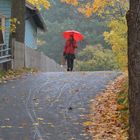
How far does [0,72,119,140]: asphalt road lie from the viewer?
9.77 metres

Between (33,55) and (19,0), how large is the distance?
515 cm

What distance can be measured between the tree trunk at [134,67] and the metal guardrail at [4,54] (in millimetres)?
13411

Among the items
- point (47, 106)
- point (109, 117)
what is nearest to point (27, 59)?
point (47, 106)

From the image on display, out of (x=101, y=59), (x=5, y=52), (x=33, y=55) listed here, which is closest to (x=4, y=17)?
(x=33, y=55)

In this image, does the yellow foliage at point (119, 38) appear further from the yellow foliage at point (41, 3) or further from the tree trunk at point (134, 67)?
the yellow foliage at point (41, 3)

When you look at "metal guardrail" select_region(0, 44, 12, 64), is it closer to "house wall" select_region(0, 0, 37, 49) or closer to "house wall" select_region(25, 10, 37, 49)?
"house wall" select_region(0, 0, 37, 49)

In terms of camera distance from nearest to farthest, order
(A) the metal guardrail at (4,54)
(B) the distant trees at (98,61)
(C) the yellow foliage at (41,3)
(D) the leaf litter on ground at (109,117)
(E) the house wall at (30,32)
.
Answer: (D) the leaf litter on ground at (109,117)
(A) the metal guardrail at (4,54)
(C) the yellow foliage at (41,3)
(E) the house wall at (30,32)
(B) the distant trees at (98,61)

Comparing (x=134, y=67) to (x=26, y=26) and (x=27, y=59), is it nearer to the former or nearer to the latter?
(x=27, y=59)

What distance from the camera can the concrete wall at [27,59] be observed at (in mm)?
22273

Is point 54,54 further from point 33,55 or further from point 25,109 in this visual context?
point 25,109

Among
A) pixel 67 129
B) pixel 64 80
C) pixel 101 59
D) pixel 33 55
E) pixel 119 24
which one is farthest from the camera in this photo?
pixel 101 59

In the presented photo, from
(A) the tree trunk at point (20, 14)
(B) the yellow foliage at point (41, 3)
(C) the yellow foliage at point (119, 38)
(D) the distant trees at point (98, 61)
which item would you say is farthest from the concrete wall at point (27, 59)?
(D) the distant trees at point (98, 61)

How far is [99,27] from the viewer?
178ft

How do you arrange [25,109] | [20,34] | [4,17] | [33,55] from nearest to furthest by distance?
[25,109] < [20,34] < [33,55] < [4,17]
